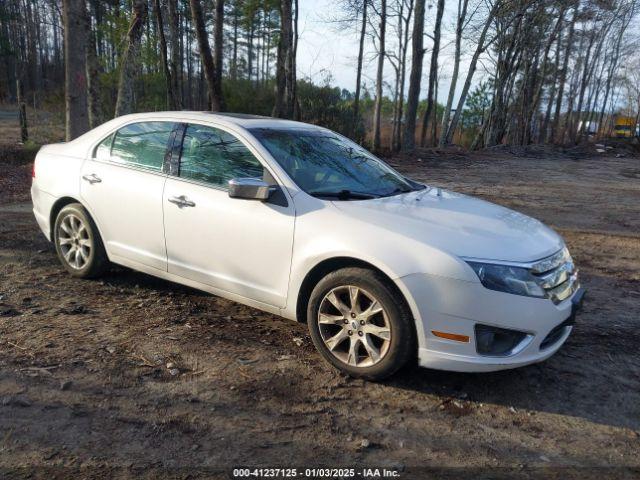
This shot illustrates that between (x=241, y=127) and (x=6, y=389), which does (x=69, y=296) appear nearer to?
(x=6, y=389)

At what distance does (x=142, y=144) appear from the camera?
15.0 feet

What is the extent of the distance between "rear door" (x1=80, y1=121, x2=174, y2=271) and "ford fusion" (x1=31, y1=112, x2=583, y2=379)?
1 cm

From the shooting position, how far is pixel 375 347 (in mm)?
3340

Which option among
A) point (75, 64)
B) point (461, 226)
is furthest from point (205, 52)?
point (461, 226)

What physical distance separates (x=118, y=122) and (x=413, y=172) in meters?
10.8

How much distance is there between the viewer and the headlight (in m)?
3.04

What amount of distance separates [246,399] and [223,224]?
1.30 m

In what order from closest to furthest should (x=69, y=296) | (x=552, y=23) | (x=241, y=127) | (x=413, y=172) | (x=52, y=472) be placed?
(x=52, y=472)
(x=241, y=127)
(x=69, y=296)
(x=413, y=172)
(x=552, y=23)

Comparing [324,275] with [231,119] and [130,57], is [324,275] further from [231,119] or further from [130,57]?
[130,57]

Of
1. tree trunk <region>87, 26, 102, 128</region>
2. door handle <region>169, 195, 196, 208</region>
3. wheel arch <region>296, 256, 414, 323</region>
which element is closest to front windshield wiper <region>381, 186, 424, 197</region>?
wheel arch <region>296, 256, 414, 323</region>

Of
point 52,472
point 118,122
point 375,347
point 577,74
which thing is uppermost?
point 577,74

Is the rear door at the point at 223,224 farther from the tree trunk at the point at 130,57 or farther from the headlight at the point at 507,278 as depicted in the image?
the tree trunk at the point at 130,57

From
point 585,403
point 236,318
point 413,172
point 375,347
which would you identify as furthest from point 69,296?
point 413,172

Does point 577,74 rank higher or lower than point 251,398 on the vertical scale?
higher
